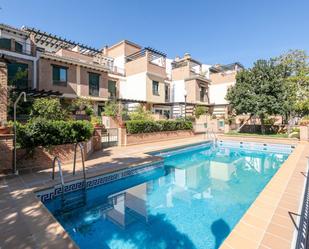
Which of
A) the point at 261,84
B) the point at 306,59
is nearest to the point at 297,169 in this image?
the point at 261,84

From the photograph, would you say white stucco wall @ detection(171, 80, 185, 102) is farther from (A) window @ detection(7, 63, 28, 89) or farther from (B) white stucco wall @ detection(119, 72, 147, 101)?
(A) window @ detection(7, 63, 28, 89)

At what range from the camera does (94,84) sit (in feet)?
69.0

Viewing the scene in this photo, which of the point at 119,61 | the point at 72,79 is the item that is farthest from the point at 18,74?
the point at 119,61

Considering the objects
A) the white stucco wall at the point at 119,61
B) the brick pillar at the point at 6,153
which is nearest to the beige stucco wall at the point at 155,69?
the white stucco wall at the point at 119,61

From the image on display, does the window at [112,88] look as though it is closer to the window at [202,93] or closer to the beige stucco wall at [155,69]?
the beige stucco wall at [155,69]

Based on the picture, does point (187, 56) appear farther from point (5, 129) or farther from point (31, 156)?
point (5, 129)

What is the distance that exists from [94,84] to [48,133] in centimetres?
1401

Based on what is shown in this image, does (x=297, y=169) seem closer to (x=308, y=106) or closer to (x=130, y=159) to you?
(x=130, y=159)

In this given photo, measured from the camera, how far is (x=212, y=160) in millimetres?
12750

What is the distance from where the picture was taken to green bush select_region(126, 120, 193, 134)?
14745 millimetres

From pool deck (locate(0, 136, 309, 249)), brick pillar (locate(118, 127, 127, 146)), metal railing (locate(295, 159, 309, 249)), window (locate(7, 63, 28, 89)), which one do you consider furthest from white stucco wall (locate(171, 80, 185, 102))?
metal railing (locate(295, 159, 309, 249))

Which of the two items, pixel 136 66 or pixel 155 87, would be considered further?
pixel 155 87

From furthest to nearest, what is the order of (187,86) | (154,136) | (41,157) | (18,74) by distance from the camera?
(187,86)
(154,136)
(18,74)
(41,157)

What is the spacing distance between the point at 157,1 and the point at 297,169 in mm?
14531
